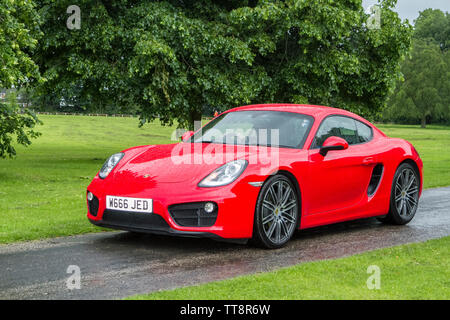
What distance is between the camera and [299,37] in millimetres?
21312

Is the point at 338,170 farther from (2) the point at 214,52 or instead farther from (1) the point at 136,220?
(2) the point at 214,52

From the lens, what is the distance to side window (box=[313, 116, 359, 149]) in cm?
760

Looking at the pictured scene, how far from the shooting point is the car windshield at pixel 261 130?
24.2 feet

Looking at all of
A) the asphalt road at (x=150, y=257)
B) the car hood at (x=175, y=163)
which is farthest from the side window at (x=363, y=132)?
the car hood at (x=175, y=163)

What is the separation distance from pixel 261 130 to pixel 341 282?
2682 millimetres

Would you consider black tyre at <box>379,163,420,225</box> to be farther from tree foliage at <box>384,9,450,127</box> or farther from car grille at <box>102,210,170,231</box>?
tree foliage at <box>384,9,450,127</box>

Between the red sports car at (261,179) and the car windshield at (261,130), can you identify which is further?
the car windshield at (261,130)

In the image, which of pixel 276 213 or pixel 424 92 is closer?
pixel 276 213

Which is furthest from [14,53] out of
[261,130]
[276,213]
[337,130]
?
[276,213]

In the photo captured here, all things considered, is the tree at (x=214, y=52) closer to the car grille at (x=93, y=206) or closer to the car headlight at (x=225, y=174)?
the car grille at (x=93, y=206)

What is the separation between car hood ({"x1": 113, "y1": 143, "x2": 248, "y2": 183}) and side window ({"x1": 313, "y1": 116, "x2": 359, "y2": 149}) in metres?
1.18

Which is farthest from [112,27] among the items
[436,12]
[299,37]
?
[436,12]

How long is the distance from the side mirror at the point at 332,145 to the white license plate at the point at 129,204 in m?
2.16

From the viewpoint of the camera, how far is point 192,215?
20.8ft
